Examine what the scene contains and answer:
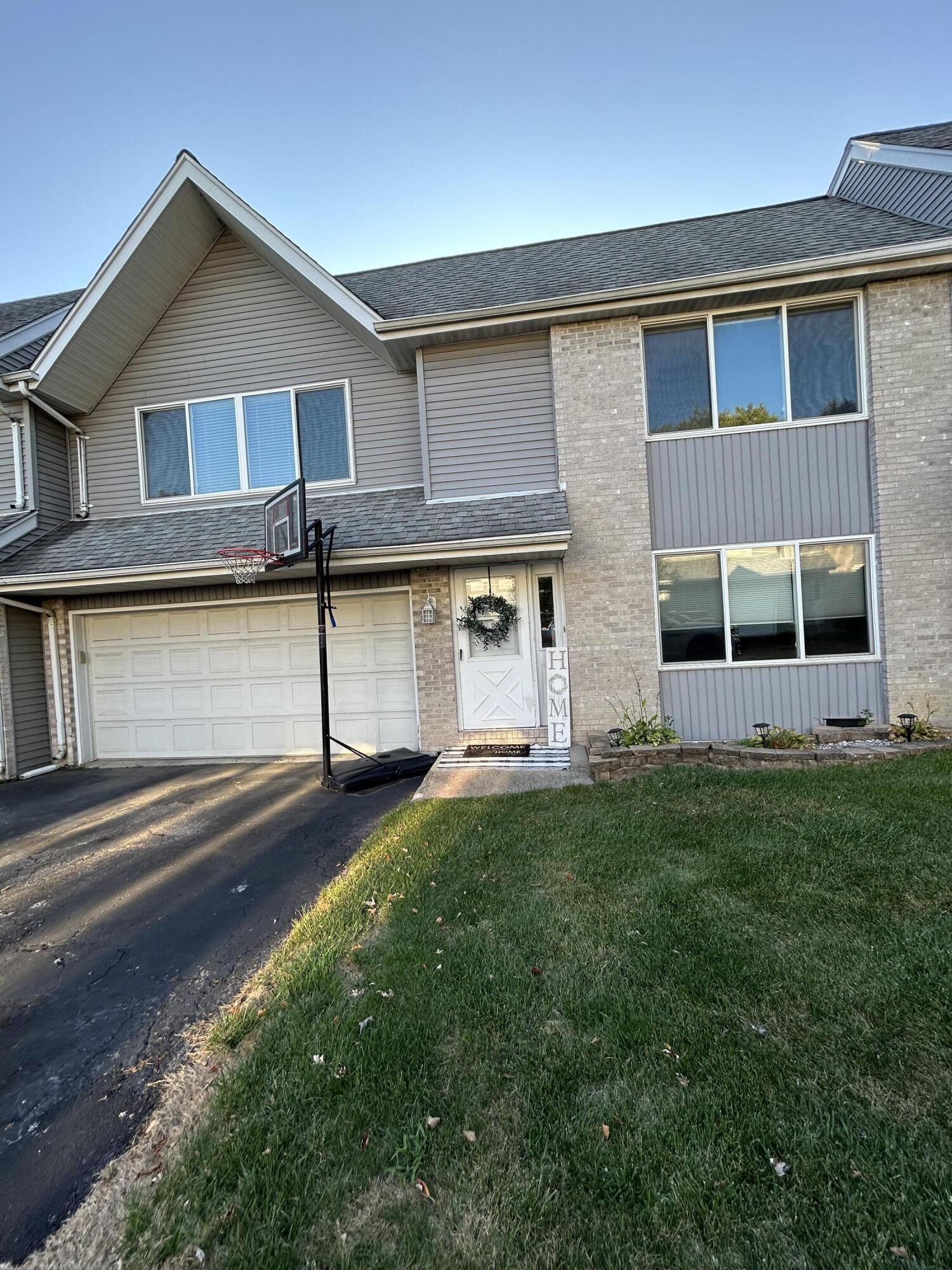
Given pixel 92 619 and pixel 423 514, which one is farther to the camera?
pixel 92 619

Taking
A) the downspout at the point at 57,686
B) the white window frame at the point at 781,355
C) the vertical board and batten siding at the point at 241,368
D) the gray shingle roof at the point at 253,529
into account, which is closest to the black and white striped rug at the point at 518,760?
the gray shingle roof at the point at 253,529

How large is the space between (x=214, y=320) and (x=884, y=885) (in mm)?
10660

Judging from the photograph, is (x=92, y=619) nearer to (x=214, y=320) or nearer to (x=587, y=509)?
(x=214, y=320)

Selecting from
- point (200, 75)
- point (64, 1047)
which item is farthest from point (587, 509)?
point (200, 75)

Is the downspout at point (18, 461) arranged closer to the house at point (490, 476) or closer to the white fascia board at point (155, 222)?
the house at point (490, 476)

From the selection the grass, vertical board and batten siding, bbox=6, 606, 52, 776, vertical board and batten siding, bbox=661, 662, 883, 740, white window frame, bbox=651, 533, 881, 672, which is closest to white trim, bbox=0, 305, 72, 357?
vertical board and batten siding, bbox=6, 606, 52, 776

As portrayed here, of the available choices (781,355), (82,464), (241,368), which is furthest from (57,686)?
(781,355)

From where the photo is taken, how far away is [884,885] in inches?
141

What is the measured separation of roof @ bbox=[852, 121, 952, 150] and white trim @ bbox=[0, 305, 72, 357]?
1359 cm

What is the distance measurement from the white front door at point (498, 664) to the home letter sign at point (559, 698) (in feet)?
1.33

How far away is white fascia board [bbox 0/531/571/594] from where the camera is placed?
6930 mm

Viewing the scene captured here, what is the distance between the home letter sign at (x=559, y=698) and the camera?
736 cm

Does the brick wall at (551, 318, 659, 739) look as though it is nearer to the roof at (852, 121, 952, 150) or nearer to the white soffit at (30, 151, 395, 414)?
the white soffit at (30, 151, 395, 414)

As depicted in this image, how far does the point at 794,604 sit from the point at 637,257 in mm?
5516
